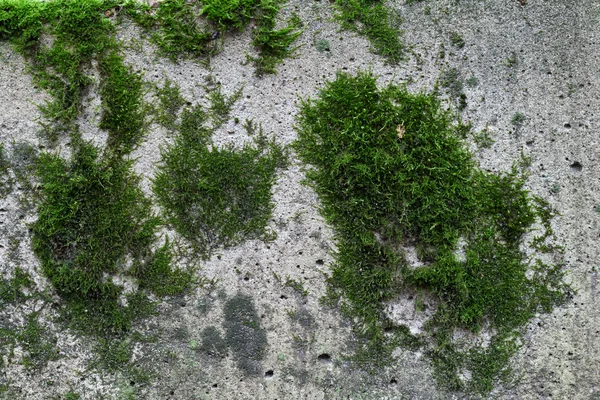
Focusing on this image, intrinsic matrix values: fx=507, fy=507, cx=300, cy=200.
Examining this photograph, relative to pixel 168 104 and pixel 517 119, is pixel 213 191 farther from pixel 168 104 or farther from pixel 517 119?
pixel 517 119

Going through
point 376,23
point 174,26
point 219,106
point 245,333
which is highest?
point 376,23

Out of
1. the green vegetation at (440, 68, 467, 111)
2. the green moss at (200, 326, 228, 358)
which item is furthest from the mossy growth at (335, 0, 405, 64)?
the green moss at (200, 326, 228, 358)

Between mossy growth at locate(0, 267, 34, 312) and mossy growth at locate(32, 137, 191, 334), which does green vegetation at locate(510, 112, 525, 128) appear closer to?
mossy growth at locate(32, 137, 191, 334)

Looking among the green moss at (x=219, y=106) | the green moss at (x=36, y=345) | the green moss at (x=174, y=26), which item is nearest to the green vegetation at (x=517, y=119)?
the green moss at (x=219, y=106)

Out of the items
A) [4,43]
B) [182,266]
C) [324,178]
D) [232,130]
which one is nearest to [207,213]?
[182,266]

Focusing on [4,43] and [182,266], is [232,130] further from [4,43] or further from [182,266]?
[4,43]

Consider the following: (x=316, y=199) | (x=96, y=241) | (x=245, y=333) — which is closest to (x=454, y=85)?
(x=316, y=199)
